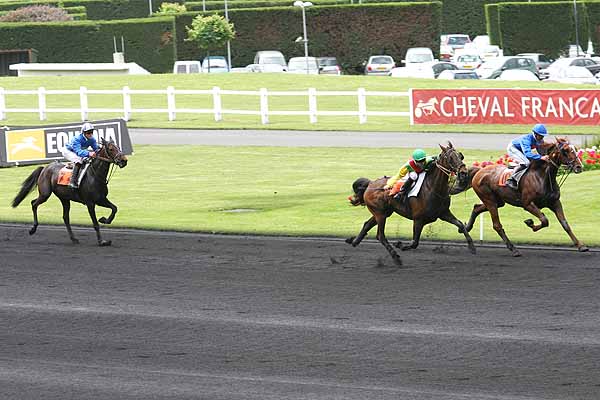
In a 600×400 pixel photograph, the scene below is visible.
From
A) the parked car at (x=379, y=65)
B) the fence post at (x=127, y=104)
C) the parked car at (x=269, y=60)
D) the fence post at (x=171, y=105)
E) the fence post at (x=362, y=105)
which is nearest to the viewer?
the fence post at (x=362, y=105)

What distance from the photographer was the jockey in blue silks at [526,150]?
1736 cm

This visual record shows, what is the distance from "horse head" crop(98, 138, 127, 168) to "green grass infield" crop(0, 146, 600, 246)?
246 centimetres

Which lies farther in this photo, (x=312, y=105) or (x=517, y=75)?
(x=517, y=75)

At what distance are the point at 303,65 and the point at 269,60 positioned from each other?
1.84m

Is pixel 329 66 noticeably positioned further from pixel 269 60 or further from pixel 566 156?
pixel 566 156

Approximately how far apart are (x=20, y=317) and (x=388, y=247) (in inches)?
210

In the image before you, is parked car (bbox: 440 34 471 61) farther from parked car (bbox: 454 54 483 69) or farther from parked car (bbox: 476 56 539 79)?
parked car (bbox: 476 56 539 79)

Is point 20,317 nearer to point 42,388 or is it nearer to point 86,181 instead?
point 42,388

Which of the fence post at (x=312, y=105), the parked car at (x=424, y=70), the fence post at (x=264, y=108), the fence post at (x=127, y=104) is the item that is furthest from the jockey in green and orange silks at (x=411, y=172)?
the parked car at (x=424, y=70)

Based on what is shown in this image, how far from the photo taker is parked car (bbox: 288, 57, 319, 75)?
66625 millimetres

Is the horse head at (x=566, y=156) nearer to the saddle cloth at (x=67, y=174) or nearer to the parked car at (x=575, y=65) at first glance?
the saddle cloth at (x=67, y=174)

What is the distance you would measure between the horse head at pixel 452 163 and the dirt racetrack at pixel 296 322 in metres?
1.28

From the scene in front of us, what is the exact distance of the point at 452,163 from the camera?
1634 cm

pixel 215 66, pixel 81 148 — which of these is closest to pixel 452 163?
pixel 81 148
